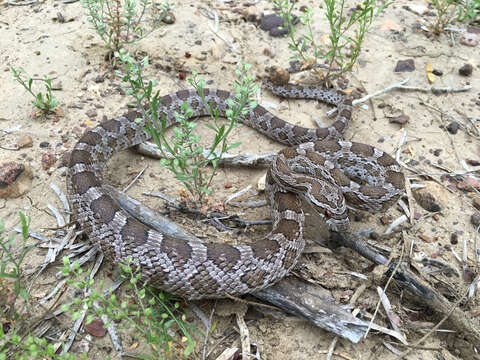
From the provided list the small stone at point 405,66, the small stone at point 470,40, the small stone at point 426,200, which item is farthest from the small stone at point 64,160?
the small stone at point 470,40

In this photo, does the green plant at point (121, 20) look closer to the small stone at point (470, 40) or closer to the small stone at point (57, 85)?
the small stone at point (57, 85)

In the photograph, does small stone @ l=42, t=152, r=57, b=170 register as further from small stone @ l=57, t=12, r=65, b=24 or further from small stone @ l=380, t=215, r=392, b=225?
small stone @ l=380, t=215, r=392, b=225

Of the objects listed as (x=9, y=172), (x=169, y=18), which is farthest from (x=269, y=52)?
(x=9, y=172)

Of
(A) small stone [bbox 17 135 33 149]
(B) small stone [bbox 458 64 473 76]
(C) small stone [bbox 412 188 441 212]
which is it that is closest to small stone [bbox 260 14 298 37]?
(B) small stone [bbox 458 64 473 76]

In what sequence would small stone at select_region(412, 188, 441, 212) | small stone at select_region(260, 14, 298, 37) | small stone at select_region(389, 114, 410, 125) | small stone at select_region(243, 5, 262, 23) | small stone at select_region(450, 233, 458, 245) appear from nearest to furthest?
small stone at select_region(450, 233, 458, 245)
small stone at select_region(412, 188, 441, 212)
small stone at select_region(389, 114, 410, 125)
small stone at select_region(260, 14, 298, 37)
small stone at select_region(243, 5, 262, 23)

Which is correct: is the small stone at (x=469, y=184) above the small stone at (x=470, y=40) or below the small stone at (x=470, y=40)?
below

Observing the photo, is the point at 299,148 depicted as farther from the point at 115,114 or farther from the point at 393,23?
the point at 393,23

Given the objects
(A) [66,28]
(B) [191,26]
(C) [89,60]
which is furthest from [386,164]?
(A) [66,28]
